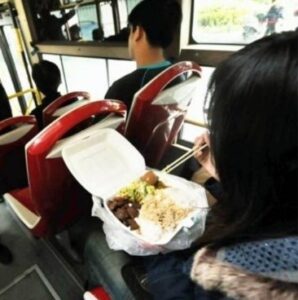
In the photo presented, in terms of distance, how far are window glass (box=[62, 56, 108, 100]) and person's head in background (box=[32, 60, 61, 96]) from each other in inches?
15.5

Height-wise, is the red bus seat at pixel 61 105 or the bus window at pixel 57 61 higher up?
the red bus seat at pixel 61 105

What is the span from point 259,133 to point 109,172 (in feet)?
1.84

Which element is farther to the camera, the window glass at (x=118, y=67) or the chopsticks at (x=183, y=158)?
the window glass at (x=118, y=67)

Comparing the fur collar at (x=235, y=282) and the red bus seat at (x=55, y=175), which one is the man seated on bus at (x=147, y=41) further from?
the fur collar at (x=235, y=282)

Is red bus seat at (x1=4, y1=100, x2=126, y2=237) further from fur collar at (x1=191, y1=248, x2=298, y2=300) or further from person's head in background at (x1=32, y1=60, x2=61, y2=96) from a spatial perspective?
person's head in background at (x1=32, y1=60, x2=61, y2=96)

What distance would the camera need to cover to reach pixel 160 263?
73 cm

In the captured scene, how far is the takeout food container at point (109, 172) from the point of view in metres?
0.74

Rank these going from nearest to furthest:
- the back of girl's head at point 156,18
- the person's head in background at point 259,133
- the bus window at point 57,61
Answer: the person's head in background at point 259,133, the back of girl's head at point 156,18, the bus window at point 57,61

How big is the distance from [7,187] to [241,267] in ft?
5.14

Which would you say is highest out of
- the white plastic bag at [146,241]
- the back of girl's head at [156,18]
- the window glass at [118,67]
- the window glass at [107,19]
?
the back of girl's head at [156,18]

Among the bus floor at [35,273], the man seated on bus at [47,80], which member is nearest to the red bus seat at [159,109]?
the bus floor at [35,273]

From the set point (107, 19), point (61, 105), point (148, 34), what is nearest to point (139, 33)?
point (148, 34)

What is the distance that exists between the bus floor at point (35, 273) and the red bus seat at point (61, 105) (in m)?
0.76

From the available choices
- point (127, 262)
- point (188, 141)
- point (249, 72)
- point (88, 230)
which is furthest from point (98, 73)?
point (249, 72)
